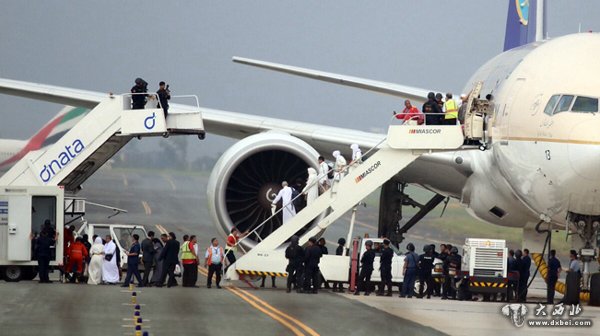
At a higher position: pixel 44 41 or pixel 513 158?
pixel 44 41

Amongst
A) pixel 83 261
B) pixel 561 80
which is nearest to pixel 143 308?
pixel 83 261

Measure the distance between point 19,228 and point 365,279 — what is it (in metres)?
6.47

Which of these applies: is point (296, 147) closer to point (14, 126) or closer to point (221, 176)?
point (221, 176)

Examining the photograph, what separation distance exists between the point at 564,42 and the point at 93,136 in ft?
29.7

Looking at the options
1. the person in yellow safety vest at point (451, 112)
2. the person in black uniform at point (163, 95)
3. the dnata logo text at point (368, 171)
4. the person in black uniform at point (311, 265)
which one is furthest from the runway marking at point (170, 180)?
the person in yellow safety vest at point (451, 112)

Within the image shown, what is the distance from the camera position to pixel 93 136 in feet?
85.4

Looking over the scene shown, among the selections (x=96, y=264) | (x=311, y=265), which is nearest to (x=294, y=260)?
(x=311, y=265)

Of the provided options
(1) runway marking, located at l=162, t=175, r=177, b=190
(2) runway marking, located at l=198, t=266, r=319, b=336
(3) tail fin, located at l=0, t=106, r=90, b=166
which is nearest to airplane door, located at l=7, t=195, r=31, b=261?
(2) runway marking, located at l=198, t=266, r=319, b=336

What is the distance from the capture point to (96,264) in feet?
84.1

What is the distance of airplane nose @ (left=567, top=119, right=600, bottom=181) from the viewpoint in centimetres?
2091

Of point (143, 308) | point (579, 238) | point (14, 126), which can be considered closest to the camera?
point (143, 308)

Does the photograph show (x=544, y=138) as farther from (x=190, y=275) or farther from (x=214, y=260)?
(x=190, y=275)

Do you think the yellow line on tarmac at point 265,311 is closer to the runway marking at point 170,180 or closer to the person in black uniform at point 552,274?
the person in black uniform at point 552,274

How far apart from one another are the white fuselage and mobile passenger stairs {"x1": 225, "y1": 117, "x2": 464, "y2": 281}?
5.03 feet
